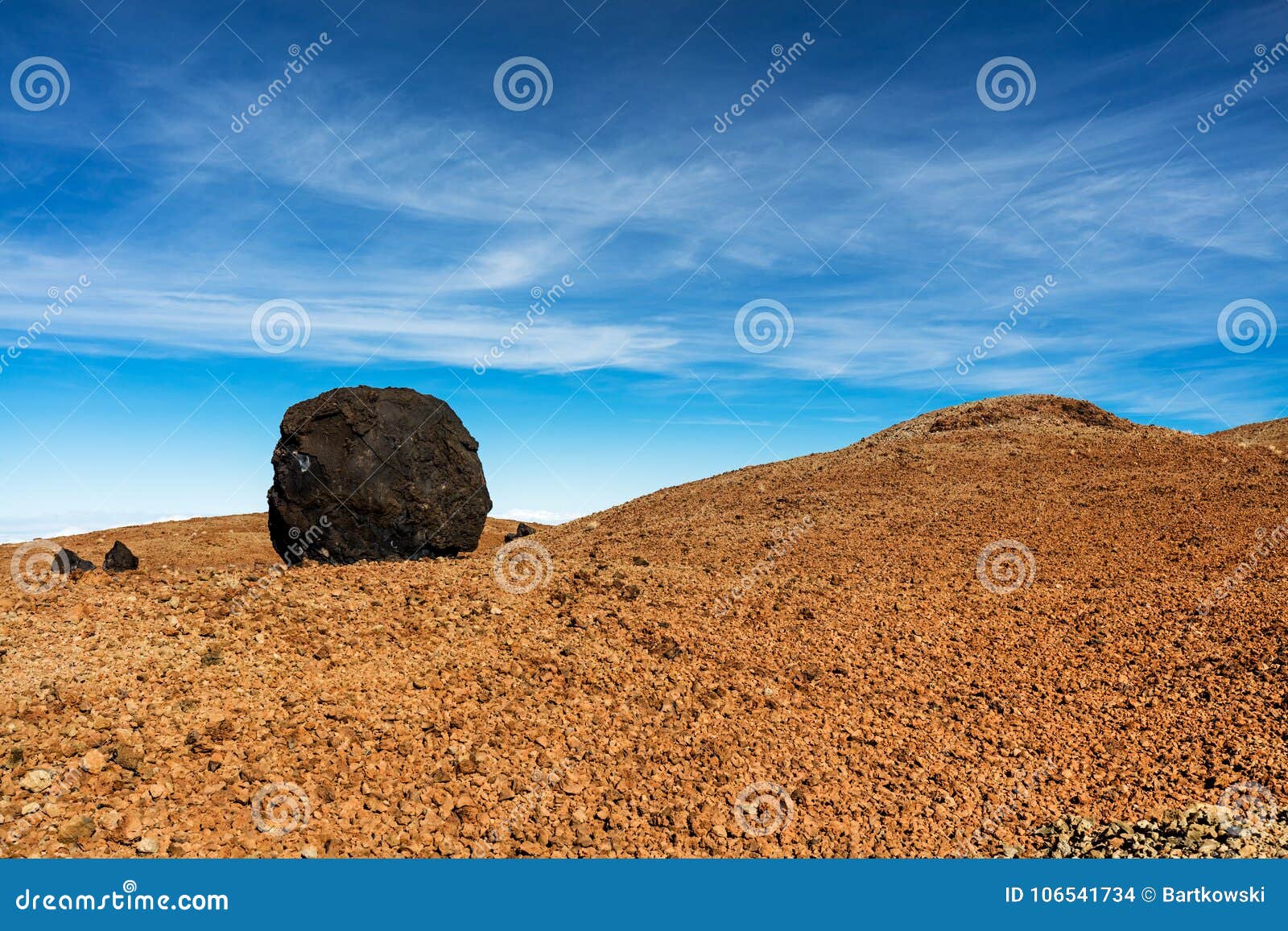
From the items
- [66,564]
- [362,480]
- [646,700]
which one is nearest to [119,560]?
[66,564]

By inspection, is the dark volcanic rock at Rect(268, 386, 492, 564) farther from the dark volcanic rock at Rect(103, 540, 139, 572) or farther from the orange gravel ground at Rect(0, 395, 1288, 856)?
the dark volcanic rock at Rect(103, 540, 139, 572)

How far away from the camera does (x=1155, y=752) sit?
7.35 metres

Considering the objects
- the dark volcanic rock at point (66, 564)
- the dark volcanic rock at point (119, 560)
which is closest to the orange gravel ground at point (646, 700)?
the dark volcanic rock at point (66, 564)

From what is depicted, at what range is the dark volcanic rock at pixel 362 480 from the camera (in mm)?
12430

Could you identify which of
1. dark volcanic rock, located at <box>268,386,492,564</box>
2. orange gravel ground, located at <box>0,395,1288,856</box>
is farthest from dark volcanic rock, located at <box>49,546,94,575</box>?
orange gravel ground, located at <box>0,395,1288,856</box>

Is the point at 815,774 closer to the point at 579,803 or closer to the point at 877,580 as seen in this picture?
the point at 579,803

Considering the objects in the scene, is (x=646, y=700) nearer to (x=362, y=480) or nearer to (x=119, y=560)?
(x=362, y=480)

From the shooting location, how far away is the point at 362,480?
1255 cm

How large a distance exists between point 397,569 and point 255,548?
11.4 meters

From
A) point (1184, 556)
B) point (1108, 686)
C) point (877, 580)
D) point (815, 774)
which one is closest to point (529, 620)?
point (815, 774)

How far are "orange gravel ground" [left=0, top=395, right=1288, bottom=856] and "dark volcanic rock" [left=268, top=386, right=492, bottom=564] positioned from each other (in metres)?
2.15

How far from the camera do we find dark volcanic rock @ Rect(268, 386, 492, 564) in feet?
40.8

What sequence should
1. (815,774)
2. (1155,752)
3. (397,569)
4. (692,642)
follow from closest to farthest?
(815,774), (1155,752), (692,642), (397,569)

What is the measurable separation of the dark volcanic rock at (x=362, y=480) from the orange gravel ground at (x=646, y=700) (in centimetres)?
215
